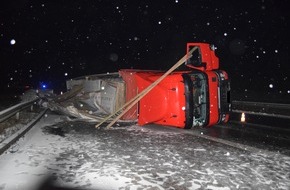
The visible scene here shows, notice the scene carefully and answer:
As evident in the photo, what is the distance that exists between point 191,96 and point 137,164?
134 inches

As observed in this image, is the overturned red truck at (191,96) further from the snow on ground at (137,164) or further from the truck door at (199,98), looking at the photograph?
the snow on ground at (137,164)

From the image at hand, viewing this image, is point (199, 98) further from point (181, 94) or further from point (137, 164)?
point (137, 164)

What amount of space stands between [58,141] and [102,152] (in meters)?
1.56

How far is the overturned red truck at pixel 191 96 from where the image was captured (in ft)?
26.8

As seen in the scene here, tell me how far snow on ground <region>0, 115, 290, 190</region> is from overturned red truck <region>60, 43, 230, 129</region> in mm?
894

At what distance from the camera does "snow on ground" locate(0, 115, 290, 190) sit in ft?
14.4

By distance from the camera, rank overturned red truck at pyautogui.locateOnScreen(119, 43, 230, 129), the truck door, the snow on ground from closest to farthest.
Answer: the snow on ground, overturned red truck at pyautogui.locateOnScreen(119, 43, 230, 129), the truck door

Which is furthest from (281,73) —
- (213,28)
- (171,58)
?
(171,58)

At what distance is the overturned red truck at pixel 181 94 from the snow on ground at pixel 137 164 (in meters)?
0.89

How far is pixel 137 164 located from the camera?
17.3 feet

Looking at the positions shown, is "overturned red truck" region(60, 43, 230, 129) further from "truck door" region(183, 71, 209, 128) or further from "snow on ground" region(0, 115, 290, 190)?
"snow on ground" region(0, 115, 290, 190)

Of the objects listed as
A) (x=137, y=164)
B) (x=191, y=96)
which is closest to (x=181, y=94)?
(x=191, y=96)

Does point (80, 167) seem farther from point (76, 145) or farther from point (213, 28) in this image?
point (213, 28)

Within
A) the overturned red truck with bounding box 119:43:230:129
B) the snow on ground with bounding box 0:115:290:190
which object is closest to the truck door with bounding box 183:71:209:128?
the overturned red truck with bounding box 119:43:230:129
